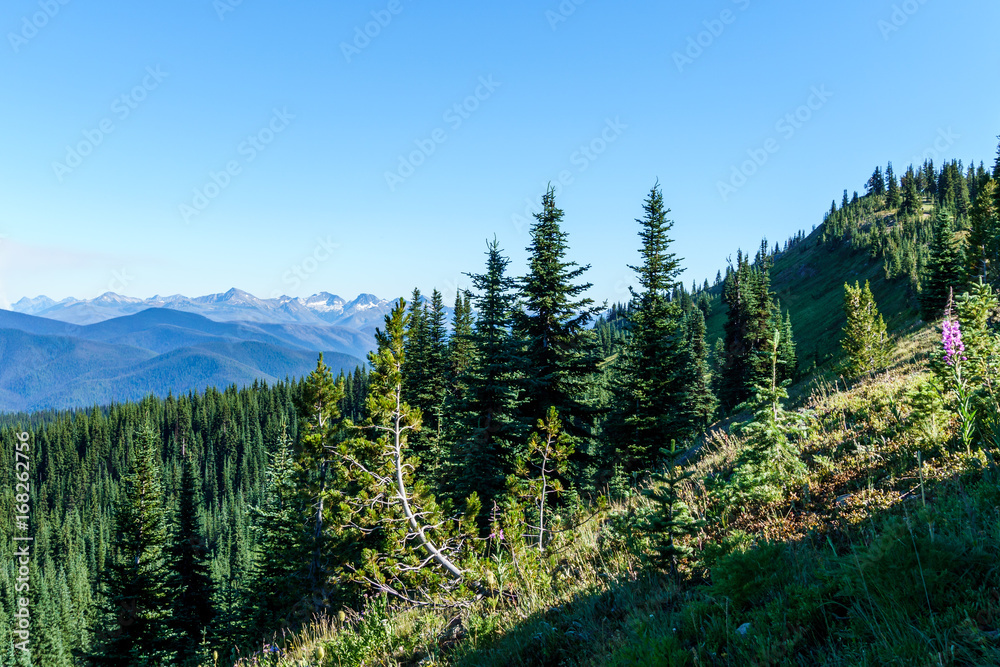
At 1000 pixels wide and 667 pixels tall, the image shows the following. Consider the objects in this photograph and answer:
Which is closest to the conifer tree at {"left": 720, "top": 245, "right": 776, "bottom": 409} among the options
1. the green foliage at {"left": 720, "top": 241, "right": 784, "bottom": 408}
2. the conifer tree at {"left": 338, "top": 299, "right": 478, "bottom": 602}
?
the green foliage at {"left": 720, "top": 241, "right": 784, "bottom": 408}

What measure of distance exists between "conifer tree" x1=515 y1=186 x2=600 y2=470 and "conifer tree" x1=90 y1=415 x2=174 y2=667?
85.0 ft

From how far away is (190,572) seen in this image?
115 ft

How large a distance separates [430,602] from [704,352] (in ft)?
215

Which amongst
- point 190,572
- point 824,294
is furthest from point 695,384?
point 824,294

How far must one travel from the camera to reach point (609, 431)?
861 inches

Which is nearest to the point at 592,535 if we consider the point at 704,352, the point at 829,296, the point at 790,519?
the point at 790,519

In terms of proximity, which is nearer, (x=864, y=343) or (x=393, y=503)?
(x=393, y=503)

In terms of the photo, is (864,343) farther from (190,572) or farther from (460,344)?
(190,572)

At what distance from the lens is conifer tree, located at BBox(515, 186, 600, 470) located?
1897cm

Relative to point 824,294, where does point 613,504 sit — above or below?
below

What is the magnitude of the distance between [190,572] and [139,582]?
29.3 feet

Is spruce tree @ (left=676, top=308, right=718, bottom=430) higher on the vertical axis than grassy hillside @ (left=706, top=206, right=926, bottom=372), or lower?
lower

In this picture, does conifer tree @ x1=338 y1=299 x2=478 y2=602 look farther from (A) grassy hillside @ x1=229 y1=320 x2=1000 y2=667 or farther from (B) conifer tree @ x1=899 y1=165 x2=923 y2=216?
(B) conifer tree @ x1=899 y1=165 x2=923 y2=216

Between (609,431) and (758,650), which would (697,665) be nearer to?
(758,650)
